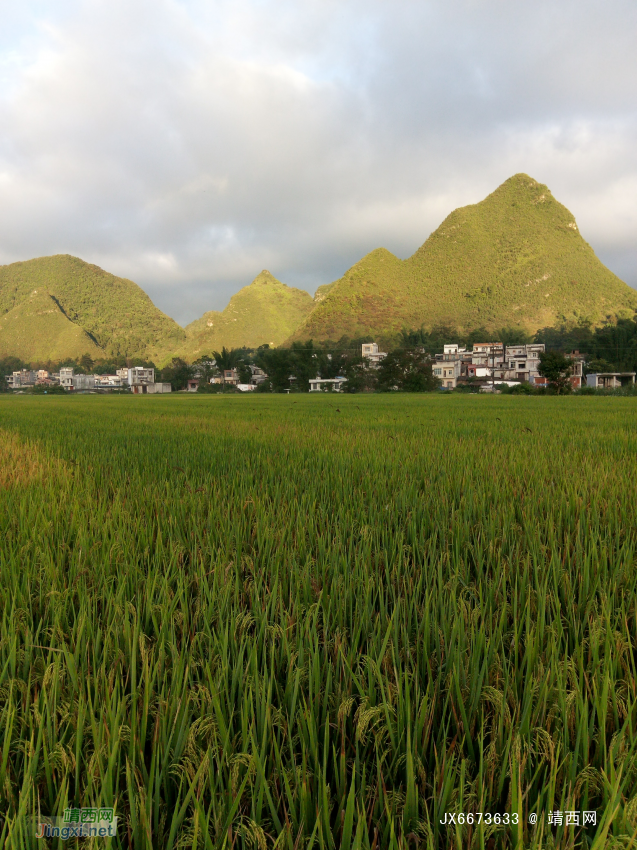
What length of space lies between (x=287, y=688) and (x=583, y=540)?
56.4 inches

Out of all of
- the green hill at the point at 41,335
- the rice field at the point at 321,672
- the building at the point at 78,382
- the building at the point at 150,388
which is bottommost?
the rice field at the point at 321,672

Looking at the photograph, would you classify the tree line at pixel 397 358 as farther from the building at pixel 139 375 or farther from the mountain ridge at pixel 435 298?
the building at pixel 139 375

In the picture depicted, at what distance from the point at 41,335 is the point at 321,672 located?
463 feet

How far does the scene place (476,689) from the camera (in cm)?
84

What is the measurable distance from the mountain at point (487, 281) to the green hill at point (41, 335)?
209 ft

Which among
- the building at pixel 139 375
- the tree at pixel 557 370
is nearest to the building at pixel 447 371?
the tree at pixel 557 370

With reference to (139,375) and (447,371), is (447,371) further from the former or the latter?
(139,375)

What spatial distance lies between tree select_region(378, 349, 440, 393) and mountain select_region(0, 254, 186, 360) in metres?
98.3

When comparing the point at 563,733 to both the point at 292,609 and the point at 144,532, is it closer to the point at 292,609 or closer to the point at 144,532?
the point at 292,609

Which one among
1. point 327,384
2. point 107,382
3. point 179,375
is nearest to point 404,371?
point 327,384

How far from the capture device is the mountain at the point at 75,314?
11888 cm

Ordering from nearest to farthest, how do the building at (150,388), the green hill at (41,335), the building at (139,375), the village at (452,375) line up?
the village at (452,375)
the building at (150,388)
the building at (139,375)
the green hill at (41,335)

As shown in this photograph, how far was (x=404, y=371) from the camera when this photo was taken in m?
43.5

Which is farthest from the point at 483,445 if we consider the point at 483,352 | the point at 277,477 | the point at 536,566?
the point at 483,352
